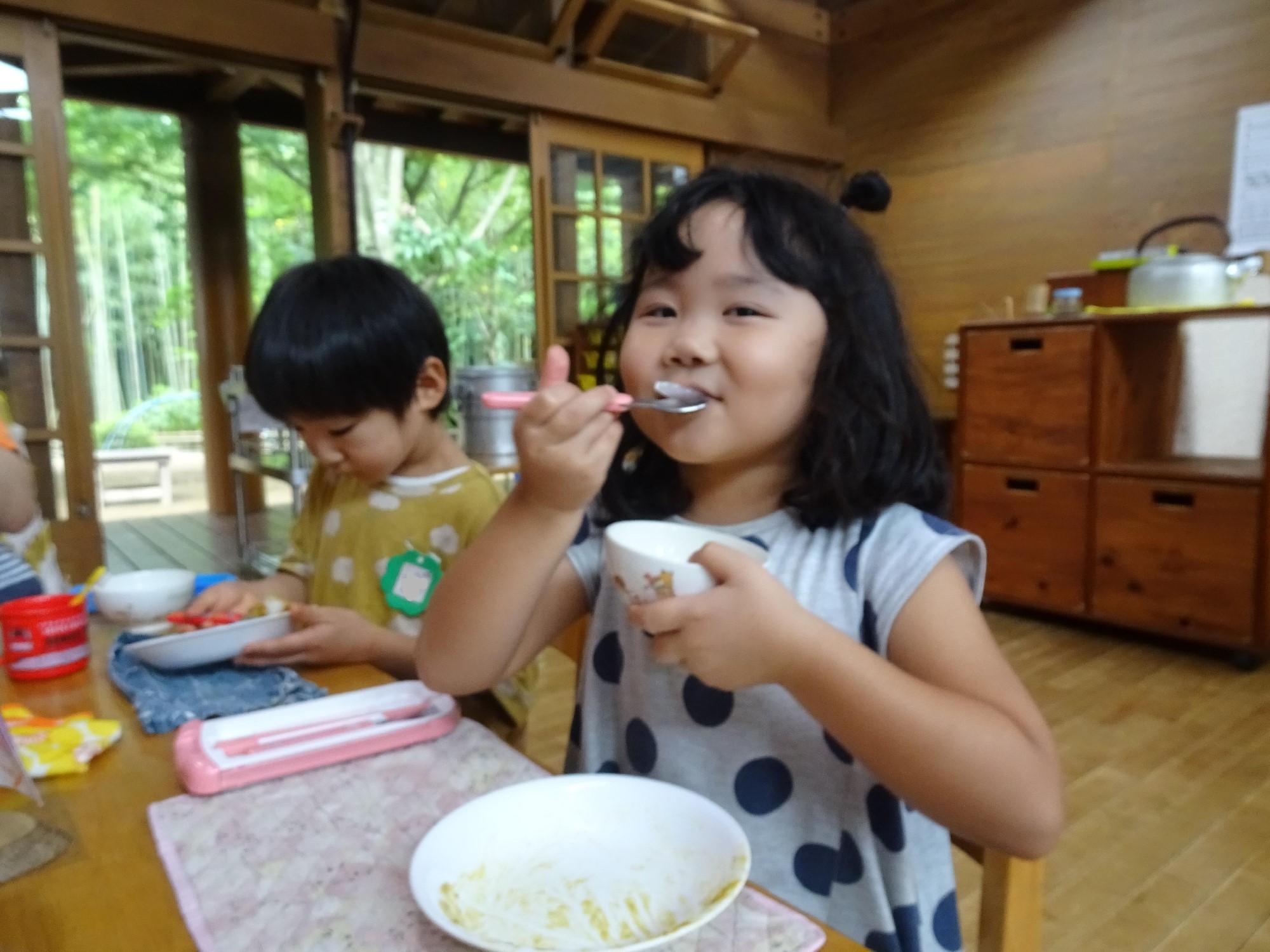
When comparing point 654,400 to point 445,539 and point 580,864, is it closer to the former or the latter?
point 580,864

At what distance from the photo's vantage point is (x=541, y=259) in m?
3.57

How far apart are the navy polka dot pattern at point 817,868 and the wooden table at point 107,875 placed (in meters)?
0.27

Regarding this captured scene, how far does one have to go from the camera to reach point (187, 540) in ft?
15.4

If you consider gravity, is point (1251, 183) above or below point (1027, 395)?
above

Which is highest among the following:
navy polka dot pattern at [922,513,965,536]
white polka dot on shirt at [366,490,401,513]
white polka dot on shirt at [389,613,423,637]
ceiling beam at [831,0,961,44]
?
ceiling beam at [831,0,961,44]

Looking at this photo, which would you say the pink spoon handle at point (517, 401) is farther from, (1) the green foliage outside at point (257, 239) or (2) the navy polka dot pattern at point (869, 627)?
(1) the green foliage outside at point (257, 239)

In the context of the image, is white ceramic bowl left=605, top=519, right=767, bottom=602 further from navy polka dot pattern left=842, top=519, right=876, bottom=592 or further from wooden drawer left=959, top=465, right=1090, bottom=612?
wooden drawer left=959, top=465, right=1090, bottom=612

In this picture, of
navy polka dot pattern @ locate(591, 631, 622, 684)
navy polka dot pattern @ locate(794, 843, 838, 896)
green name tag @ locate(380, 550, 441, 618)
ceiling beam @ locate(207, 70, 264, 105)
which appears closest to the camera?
navy polka dot pattern @ locate(794, 843, 838, 896)

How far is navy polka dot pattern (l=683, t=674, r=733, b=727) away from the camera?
0.75 m

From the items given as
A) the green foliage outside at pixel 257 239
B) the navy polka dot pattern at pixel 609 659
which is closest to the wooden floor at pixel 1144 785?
the navy polka dot pattern at pixel 609 659

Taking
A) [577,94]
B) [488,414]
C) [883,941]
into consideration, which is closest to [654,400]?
[883,941]

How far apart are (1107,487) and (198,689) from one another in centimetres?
282

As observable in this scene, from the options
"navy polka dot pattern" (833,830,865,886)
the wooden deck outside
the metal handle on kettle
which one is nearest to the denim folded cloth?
"navy polka dot pattern" (833,830,865,886)

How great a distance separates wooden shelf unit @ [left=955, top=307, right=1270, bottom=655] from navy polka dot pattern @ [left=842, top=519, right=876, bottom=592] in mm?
2392
